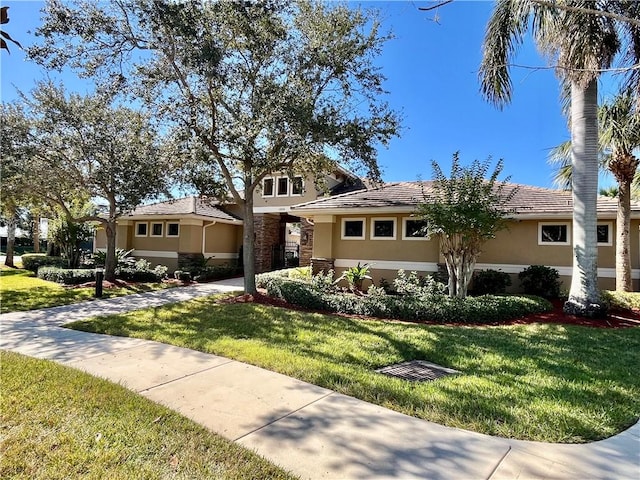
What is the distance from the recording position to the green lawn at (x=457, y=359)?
150 inches

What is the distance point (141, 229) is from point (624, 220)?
21.9 m

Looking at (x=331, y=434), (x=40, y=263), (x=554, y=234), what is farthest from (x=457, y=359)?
(x=40, y=263)

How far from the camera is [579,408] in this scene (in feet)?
13.1

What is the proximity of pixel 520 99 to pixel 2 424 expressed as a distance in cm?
1159

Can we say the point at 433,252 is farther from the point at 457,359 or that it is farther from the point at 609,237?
the point at 457,359

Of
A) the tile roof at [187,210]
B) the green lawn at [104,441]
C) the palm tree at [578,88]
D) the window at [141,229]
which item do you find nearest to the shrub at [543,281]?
the palm tree at [578,88]

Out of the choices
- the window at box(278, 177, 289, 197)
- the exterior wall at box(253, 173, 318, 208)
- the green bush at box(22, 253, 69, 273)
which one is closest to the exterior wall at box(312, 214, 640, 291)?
the exterior wall at box(253, 173, 318, 208)

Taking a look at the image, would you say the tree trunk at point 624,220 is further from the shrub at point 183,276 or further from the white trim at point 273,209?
the shrub at point 183,276

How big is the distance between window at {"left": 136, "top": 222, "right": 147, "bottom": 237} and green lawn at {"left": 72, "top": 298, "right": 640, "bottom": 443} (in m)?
12.9

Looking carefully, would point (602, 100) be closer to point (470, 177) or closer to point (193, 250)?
point (470, 177)

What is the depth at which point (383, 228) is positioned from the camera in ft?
47.2

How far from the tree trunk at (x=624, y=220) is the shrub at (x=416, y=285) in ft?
15.7

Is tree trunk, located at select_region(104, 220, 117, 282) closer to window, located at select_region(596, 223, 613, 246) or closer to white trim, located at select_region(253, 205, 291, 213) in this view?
Answer: white trim, located at select_region(253, 205, 291, 213)

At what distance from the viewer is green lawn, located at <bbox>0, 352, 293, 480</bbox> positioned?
108 inches
